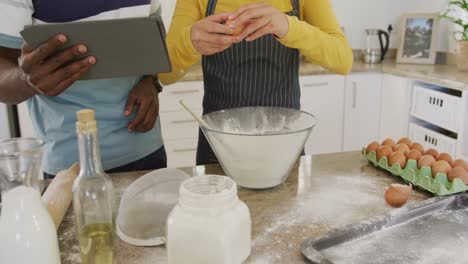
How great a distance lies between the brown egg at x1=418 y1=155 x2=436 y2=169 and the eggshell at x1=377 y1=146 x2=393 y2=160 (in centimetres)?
8

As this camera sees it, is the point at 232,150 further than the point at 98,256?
Yes

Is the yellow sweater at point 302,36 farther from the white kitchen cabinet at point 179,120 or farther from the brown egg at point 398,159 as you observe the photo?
the white kitchen cabinet at point 179,120

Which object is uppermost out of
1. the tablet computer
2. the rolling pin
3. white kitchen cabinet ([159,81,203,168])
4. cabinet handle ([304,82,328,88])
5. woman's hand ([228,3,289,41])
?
woman's hand ([228,3,289,41])

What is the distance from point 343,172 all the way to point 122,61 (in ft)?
1.93

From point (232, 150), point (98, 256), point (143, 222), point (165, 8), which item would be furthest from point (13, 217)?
point (165, 8)

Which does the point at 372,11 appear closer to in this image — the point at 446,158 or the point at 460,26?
the point at 460,26

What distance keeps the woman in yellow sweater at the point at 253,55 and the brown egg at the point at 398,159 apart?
30 centimetres

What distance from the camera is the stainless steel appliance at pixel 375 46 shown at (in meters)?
3.25

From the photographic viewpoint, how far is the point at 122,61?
991mm

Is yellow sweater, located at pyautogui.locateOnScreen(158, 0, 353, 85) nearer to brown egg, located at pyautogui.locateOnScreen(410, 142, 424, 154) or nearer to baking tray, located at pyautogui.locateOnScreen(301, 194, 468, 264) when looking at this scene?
brown egg, located at pyautogui.locateOnScreen(410, 142, 424, 154)

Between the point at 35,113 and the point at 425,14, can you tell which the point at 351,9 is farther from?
the point at 35,113

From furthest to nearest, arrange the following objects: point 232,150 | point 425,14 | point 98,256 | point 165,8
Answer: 1. point 425,14
2. point 165,8
3. point 232,150
4. point 98,256

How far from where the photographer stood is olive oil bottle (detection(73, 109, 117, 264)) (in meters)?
0.65

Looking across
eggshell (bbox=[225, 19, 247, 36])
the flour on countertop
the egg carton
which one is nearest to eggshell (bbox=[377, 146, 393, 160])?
the egg carton
